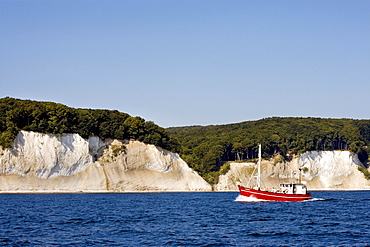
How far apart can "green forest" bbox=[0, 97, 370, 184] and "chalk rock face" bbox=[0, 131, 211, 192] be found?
2444 millimetres

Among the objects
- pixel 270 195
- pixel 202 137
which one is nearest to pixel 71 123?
pixel 270 195

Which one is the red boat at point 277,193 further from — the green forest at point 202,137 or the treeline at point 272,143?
the treeline at point 272,143

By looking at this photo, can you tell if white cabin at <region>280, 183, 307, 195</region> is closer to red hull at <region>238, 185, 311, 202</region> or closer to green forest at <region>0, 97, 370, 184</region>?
red hull at <region>238, 185, 311, 202</region>

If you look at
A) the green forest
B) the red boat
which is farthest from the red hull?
the green forest

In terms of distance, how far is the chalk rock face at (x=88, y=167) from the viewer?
11662 cm

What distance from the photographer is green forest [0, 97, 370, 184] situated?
120875 mm

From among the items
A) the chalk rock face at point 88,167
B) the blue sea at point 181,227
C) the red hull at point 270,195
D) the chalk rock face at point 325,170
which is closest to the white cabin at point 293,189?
the red hull at point 270,195

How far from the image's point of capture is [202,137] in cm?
18388

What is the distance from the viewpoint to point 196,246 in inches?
1511

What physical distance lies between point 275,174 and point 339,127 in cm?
4009

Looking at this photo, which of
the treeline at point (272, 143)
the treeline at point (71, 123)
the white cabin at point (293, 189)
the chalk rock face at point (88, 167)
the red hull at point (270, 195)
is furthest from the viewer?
the treeline at point (272, 143)

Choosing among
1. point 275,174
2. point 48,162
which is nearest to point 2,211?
point 48,162

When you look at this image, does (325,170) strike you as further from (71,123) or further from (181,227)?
(181,227)

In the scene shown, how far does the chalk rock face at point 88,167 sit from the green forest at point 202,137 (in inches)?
96.2
